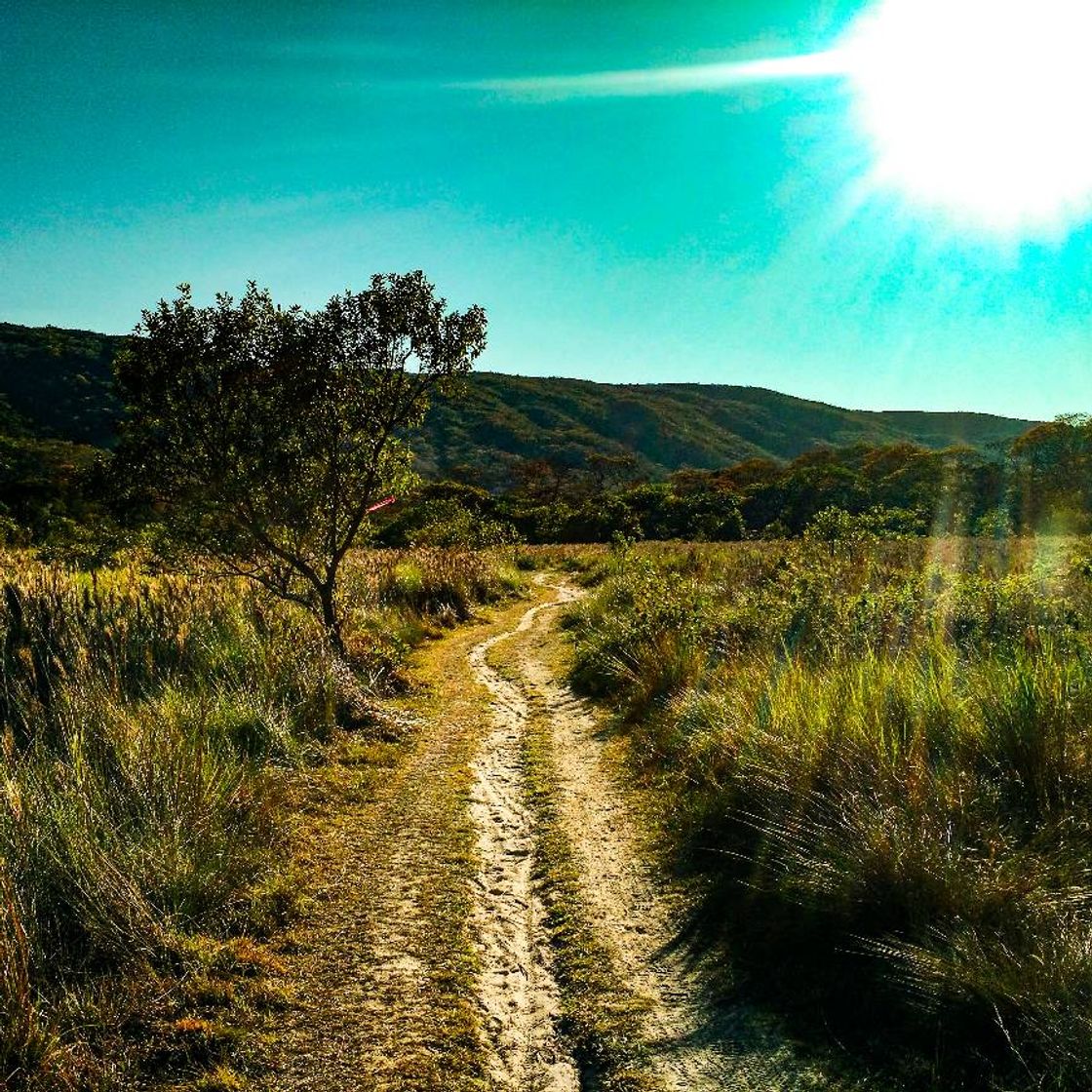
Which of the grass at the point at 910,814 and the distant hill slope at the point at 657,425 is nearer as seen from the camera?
the grass at the point at 910,814

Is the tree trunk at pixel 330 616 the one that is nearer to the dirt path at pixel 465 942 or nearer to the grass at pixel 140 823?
the grass at pixel 140 823

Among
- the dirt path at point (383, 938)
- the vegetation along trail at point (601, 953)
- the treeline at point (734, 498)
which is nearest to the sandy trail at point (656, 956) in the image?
the vegetation along trail at point (601, 953)

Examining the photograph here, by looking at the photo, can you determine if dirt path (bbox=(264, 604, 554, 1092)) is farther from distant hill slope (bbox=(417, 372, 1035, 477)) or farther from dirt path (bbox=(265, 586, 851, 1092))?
distant hill slope (bbox=(417, 372, 1035, 477))

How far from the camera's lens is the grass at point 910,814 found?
2.94 metres

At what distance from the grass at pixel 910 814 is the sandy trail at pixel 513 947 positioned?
111 centimetres

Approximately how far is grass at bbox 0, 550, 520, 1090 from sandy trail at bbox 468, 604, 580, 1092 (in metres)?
1.21

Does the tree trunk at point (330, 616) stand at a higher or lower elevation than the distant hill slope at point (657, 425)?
lower

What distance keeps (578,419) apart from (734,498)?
83.4 m

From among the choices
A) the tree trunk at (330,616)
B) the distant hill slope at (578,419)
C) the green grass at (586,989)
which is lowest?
the green grass at (586,989)

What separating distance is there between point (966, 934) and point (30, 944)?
4.40 metres

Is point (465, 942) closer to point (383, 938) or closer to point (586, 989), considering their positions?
point (383, 938)

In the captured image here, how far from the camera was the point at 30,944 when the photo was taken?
3.32m

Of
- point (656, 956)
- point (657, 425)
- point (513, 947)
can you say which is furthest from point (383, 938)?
point (657, 425)

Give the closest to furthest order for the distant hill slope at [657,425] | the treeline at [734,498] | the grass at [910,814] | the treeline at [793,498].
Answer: the grass at [910,814] < the treeline at [734,498] < the treeline at [793,498] < the distant hill slope at [657,425]
